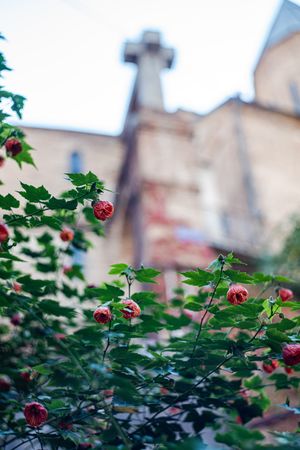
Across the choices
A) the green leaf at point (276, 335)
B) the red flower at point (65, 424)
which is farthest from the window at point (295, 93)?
the red flower at point (65, 424)

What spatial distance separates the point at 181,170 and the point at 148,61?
414cm

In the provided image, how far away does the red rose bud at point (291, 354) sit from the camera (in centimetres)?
173

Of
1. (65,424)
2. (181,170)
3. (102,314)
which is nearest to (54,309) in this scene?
(102,314)

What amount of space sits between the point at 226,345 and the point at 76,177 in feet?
2.95

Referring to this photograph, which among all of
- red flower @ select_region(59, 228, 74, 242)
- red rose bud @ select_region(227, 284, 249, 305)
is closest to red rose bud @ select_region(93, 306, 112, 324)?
red rose bud @ select_region(227, 284, 249, 305)

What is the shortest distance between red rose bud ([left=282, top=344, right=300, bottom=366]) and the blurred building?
4.97 metres

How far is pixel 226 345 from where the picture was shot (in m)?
1.85

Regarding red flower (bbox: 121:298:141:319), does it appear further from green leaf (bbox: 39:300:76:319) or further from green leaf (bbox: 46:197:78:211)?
green leaf (bbox: 46:197:78:211)

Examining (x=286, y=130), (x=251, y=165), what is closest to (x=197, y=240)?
(x=251, y=165)

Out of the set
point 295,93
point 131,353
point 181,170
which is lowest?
point 131,353

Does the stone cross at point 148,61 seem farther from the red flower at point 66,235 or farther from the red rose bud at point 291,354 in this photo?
the red rose bud at point 291,354

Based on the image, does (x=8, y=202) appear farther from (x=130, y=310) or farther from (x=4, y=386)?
(x=4, y=386)

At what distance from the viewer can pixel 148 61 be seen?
1124 cm

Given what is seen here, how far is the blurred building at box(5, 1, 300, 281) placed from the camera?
24.7 ft
